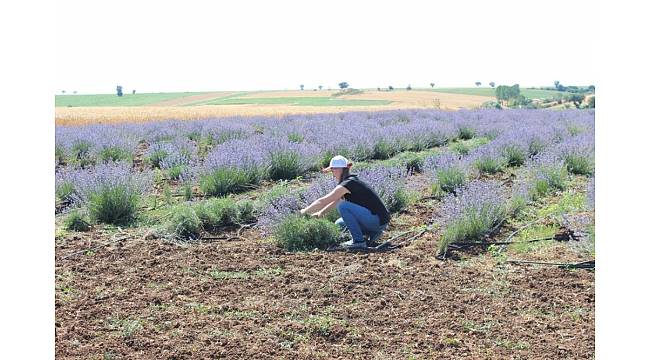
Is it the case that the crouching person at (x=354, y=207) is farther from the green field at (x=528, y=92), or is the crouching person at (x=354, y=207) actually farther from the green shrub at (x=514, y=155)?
the green field at (x=528, y=92)

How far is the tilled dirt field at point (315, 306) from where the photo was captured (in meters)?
3.71

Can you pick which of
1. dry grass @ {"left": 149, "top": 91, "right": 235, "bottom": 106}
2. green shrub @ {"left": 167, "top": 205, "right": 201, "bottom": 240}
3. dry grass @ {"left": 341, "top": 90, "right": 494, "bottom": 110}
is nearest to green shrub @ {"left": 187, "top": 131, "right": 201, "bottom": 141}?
green shrub @ {"left": 167, "top": 205, "right": 201, "bottom": 240}

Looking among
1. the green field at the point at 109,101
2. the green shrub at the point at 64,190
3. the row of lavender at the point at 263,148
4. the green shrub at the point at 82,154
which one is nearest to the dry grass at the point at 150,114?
the row of lavender at the point at 263,148

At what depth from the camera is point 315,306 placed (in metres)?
4.37

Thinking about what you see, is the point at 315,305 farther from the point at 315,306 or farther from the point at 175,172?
the point at 175,172

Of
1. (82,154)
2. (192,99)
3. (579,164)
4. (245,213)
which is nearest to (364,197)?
(245,213)

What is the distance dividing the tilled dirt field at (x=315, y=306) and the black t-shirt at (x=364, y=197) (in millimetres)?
441

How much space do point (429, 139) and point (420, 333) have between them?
11.3 metres

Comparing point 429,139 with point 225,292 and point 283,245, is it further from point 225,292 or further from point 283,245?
point 225,292

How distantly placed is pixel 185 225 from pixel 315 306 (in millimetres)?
2662

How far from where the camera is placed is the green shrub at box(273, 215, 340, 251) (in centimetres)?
598

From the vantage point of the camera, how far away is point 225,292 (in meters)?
4.74

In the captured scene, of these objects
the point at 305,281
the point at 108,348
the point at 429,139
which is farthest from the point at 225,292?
the point at 429,139

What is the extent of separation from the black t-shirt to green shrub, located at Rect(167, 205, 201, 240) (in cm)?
157
